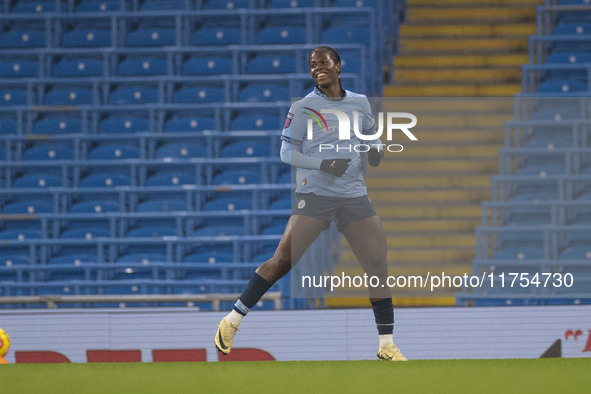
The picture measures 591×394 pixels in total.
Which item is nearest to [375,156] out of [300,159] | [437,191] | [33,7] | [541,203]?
[300,159]

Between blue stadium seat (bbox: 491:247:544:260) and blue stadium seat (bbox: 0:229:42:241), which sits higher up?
blue stadium seat (bbox: 0:229:42:241)

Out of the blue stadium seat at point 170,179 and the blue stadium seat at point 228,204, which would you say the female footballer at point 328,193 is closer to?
the blue stadium seat at point 228,204

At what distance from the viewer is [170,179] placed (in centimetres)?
840

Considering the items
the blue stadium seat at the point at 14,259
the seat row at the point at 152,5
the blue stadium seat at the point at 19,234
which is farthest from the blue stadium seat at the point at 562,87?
the blue stadium seat at the point at 14,259

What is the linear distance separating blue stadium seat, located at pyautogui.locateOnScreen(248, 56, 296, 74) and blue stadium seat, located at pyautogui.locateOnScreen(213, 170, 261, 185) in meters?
1.20

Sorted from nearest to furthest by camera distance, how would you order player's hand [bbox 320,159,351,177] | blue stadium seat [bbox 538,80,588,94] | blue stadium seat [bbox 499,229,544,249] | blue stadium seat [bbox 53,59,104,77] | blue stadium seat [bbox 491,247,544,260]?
player's hand [bbox 320,159,351,177] < blue stadium seat [bbox 491,247,544,260] < blue stadium seat [bbox 499,229,544,249] < blue stadium seat [bbox 538,80,588,94] < blue stadium seat [bbox 53,59,104,77]

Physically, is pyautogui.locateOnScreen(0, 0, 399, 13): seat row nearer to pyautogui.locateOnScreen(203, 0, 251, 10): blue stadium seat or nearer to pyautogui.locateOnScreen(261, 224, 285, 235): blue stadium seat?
pyautogui.locateOnScreen(203, 0, 251, 10): blue stadium seat

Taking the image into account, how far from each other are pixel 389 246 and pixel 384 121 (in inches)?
25.5

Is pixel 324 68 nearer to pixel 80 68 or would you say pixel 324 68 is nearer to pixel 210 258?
pixel 210 258

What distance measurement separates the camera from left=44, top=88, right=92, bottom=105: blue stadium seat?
9.03 m

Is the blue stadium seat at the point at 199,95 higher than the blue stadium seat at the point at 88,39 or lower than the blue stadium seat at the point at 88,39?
lower

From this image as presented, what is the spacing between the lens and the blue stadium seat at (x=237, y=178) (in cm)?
829

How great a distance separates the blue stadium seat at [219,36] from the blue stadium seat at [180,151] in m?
1.35

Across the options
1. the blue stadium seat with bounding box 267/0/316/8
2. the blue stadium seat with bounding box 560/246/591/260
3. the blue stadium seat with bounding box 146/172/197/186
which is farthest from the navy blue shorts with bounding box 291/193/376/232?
the blue stadium seat with bounding box 267/0/316/8
